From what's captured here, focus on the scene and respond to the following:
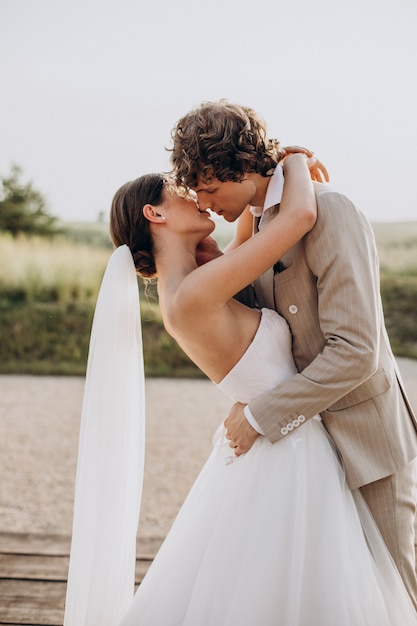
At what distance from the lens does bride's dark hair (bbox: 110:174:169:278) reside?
2.21 m

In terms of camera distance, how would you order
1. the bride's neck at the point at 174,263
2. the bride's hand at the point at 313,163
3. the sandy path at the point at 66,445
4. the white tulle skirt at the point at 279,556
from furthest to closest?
the sandy path at the point at 66,445 < the bride's hand at the point at 313,163 < the bride's neck at the point at 174,263 < the white tulle skirt at the point at 279,556

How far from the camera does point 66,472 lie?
20.1ft

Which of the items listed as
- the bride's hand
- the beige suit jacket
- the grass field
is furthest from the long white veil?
the grass field

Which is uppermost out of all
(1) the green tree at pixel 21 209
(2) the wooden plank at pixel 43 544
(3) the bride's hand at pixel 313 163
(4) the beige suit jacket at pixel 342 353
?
(3) the bride's hand at pixel 313 163

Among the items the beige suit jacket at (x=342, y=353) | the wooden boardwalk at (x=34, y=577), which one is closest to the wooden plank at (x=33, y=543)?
Answer: the wooden boardwalk at (x=34, y=577)

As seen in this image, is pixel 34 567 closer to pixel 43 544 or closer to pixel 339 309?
pixel 43 544

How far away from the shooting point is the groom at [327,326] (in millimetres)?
1885

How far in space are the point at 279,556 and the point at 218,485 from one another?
29cm

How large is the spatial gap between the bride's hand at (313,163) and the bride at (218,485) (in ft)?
0.47

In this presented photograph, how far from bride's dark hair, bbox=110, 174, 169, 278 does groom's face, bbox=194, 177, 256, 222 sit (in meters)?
0.16

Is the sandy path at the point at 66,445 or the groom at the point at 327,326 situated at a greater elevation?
the groom at the point at 327,326

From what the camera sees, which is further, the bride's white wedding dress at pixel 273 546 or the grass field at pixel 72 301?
the grass field at pixel 72 301

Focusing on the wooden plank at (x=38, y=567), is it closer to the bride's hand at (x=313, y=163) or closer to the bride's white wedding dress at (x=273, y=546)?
the bride's white wedding dress at (x=273, y=546)

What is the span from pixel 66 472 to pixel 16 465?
22.2 inches
